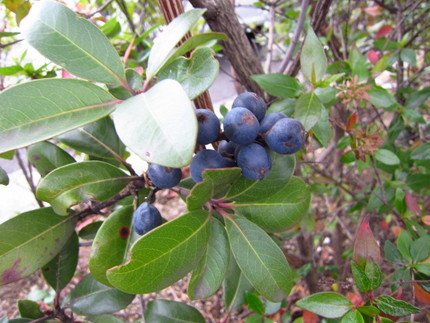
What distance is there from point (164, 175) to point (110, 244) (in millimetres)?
205

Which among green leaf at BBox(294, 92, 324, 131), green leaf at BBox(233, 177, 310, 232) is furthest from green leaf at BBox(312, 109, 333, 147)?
green leaf at BBox(233, 177, 310, 232)

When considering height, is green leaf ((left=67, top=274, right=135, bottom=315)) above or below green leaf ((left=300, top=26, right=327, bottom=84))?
below

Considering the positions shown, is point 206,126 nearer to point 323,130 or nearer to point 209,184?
point 209,184

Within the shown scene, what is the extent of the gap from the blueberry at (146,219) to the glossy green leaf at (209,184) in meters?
0.08

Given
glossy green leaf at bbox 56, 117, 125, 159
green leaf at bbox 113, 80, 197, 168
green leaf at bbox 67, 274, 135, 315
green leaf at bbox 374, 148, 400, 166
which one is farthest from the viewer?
green leaf at bbox 374, 148, 400, 166

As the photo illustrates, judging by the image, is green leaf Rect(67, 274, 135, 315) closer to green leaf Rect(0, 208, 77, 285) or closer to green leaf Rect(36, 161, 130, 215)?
green leaf Rect(0, 208, 77, 285)

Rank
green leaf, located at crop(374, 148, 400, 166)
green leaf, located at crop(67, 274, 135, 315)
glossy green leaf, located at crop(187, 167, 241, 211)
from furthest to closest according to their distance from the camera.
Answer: green leaf, located at crop(374, 148, 400, 166) < green leaf, located at crop(67, 274, 135, 315) < glossy green leaf, located at crop(187, 167, 241, 211)

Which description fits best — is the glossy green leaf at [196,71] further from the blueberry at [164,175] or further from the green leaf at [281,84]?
the green leaf at [281,84]

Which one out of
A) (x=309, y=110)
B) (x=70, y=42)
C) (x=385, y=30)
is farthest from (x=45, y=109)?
(x=385, y=30)

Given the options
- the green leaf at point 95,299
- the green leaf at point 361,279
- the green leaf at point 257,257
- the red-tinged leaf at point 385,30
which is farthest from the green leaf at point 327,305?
the red-tinged leaf at point 385,30

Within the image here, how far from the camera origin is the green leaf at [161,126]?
15.0 inches

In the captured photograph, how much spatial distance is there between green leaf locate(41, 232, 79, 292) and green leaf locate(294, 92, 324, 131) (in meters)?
0.64

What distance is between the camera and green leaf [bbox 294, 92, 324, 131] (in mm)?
762

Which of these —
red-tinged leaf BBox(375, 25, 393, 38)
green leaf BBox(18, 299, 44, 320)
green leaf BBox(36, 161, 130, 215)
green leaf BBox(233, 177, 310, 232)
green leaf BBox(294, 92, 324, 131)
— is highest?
green leaf BBox(36, 161, 130, 215)
